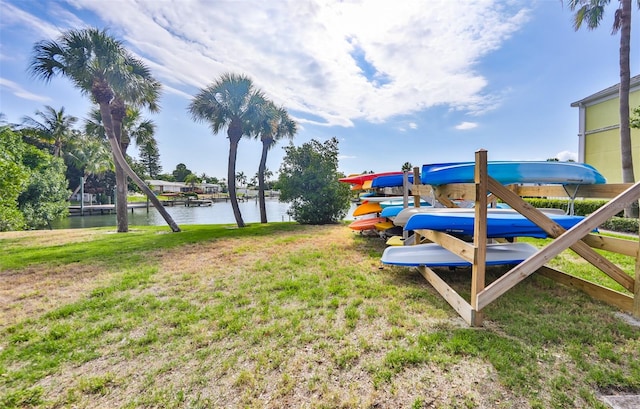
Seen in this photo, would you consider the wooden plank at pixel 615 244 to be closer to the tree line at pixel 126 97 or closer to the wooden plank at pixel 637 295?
the wooden plank at pixel 637 295

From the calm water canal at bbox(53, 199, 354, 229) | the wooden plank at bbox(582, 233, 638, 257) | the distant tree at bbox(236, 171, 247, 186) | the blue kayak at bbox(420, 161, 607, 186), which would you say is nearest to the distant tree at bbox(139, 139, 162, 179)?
the distant tree at bbox(236, 171, 247, 186)

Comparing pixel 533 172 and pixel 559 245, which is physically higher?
pixel 533 172

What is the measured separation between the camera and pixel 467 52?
8.02m

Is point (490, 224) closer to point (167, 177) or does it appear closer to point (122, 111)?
point (122, 111)

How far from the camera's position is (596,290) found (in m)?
3.00

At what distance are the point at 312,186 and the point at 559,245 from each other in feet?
36.1

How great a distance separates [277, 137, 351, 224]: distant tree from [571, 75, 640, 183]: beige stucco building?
13.8 meters

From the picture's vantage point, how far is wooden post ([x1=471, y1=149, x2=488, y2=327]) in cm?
236

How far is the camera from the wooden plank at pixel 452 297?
251cm

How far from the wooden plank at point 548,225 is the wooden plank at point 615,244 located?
9.8 inches

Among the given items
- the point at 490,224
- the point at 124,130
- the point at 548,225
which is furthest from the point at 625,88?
the point at 124,130

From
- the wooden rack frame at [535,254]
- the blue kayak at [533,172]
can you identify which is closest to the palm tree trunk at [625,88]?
the wooden rack frame at [535,254]

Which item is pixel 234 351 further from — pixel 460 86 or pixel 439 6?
pixel 460 86

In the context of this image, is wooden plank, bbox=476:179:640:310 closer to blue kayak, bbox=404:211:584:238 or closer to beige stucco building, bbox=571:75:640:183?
blue kayak, bbox=404:211:584:238
